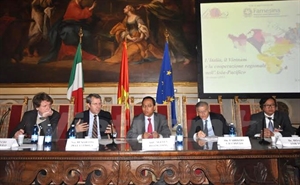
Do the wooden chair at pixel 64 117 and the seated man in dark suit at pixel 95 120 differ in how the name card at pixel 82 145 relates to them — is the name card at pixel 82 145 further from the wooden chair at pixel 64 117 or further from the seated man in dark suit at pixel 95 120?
the wooden chair at pixel 64 117

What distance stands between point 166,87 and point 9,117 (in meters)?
2.41

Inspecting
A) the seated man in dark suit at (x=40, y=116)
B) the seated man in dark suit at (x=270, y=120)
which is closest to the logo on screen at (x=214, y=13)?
the seated man in dark suit at (x=270, y=120)

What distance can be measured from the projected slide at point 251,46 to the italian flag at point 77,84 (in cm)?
210

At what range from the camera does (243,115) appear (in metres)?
3.82

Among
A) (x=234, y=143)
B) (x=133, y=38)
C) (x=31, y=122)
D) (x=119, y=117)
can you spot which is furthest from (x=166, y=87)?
(x=234, y=143)

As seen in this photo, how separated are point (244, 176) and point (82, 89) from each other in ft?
10.5

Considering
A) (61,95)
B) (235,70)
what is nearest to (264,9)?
(235,70)

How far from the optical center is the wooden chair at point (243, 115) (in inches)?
147

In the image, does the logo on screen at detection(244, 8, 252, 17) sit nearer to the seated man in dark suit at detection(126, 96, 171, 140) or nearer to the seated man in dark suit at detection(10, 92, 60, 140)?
the seated man in dark suit at detection(126, 96, 171, 140)

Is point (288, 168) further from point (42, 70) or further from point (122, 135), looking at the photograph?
point (42, 70)

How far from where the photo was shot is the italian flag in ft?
14.4

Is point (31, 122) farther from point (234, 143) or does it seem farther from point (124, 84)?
point (234, 143)

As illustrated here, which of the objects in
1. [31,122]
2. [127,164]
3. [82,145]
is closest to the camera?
[127,164]

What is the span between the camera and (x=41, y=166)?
180 centimetres
